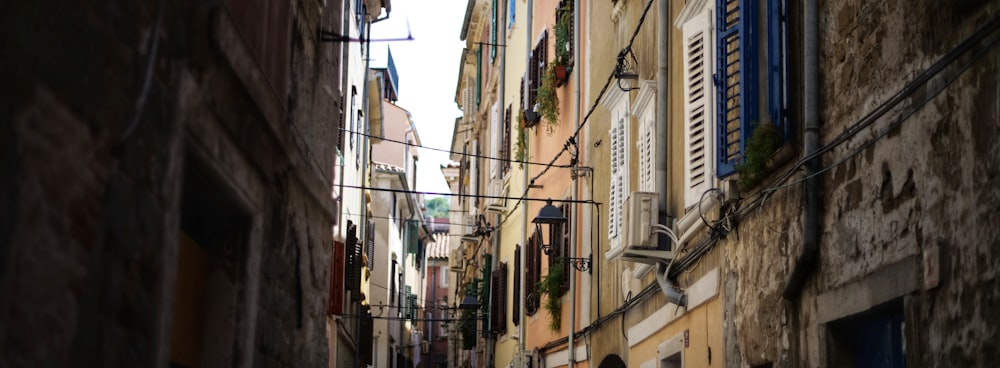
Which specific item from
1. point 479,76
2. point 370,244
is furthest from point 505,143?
point 479,76

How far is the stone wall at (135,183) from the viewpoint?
12.1 feet

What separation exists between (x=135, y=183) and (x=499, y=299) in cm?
2222

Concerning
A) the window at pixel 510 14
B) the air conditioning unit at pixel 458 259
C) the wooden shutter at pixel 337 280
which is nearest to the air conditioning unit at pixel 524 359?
the wooden shutter at pixel 337 280

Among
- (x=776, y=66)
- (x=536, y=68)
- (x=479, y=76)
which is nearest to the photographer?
(x=776, y=66)

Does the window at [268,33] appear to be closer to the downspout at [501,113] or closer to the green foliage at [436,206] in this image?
the downspout at [501,113]

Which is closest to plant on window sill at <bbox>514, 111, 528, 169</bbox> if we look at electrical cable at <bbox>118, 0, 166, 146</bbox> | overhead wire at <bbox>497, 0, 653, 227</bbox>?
overhead wire at <bbox>497, 0, 653, 227</bbox>

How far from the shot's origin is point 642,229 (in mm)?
12203

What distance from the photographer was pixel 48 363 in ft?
12.8

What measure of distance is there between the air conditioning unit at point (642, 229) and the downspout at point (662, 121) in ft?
0.33

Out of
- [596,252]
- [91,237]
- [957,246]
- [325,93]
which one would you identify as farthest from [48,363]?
[596,252]

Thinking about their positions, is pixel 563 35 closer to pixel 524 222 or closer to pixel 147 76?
pixel 524 222

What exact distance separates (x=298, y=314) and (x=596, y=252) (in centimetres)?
836

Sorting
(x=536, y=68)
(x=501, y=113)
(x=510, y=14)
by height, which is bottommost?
(x=536, y=68)

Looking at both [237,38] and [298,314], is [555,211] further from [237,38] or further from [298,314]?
[237,38]
